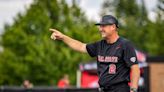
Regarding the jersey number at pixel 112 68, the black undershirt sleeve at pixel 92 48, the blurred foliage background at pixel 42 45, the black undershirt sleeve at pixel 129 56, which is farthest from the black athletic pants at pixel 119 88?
the blurred foliage background at pixel 42 45

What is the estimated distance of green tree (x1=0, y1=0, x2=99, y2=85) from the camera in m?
Result: 52.0

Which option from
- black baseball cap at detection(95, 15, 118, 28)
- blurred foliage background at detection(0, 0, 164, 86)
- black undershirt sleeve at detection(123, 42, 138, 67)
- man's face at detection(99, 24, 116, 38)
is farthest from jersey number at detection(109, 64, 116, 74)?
blurred foliage background at detection(0, 0, 164, 86)

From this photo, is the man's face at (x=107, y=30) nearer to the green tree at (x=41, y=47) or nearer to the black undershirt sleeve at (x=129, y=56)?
the black undershirt sleeve at (x=129, y=56)

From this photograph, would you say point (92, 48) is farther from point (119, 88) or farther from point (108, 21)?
point (119, 88)

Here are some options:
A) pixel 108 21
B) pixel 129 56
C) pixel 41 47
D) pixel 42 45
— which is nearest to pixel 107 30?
pixel 108 21

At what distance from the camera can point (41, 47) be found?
5209 centimetres

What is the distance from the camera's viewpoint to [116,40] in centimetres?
836

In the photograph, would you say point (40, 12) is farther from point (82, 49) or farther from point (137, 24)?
point (82, 49)

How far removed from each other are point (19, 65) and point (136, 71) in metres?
45.8

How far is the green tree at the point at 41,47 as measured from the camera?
5200 cm

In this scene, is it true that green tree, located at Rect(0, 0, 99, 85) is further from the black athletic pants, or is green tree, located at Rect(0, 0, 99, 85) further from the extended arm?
the black athletic pants

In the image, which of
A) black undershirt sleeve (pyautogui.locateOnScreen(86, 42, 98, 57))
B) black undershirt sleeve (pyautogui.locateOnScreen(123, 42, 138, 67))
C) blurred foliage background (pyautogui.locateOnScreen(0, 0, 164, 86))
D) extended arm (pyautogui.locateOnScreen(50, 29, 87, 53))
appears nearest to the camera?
black undershirt sleeve (pyautogui.locateOnScreen(123, 42, 138, 67))

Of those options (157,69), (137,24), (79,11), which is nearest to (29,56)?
(79,11)

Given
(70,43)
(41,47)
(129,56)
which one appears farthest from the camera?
(41,47)
